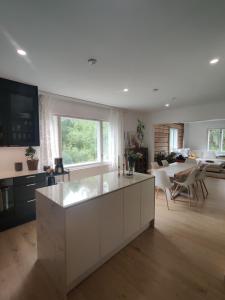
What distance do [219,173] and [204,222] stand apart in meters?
4.36

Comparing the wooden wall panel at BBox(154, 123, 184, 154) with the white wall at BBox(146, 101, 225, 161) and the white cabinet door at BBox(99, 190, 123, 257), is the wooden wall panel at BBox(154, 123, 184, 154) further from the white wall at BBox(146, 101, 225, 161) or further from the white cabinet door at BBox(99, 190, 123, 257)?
the white cabinet door at BBox(99, 190, 123, 257)

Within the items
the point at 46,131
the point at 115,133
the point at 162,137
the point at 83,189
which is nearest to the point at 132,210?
the point at 83,189

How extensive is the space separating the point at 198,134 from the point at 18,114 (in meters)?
9.48

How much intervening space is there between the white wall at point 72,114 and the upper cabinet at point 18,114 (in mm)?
347

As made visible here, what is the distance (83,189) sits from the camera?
6.28 feet

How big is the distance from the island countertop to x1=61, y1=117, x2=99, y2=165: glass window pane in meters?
2.11

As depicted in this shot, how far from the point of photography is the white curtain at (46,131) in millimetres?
3499

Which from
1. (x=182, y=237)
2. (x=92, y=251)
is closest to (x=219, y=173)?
(x=182, y=237)

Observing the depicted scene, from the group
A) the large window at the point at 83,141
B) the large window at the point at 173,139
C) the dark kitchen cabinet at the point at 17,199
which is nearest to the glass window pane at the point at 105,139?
the large window at the point at 83,141

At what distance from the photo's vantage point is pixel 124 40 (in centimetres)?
177

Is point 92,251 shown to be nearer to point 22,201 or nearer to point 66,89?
point 22,201

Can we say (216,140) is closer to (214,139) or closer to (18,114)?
(214,139)

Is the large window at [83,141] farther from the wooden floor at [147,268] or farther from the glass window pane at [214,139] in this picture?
the glass window pane at [214,139]

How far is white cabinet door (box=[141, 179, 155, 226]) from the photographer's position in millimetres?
2397
